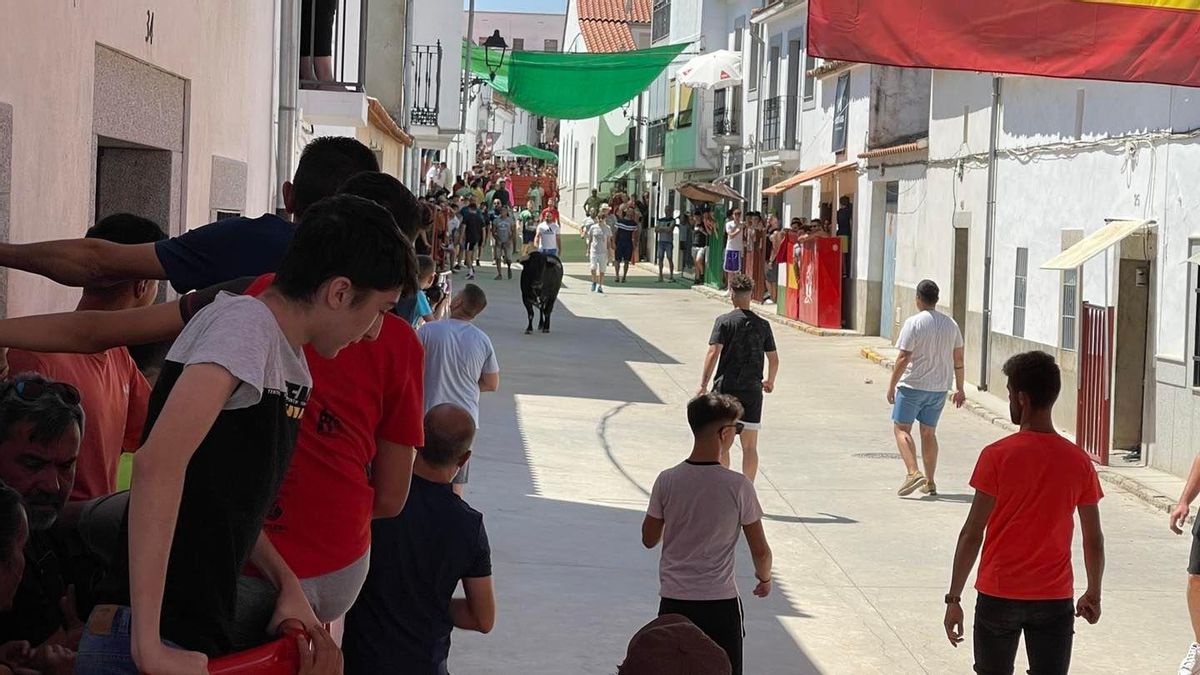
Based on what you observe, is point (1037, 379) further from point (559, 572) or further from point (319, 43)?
point (319, 43)

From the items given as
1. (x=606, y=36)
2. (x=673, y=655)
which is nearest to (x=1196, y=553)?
(x=673, y=655)

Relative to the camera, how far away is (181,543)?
2908 mm

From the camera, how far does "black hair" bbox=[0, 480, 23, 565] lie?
3232mm

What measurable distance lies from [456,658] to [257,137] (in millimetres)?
4343

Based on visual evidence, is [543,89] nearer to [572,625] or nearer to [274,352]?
[572,625]

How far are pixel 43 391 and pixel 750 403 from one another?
905cm

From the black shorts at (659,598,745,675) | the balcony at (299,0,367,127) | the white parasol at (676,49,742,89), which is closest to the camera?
the black shorts at (659,598,745,675)

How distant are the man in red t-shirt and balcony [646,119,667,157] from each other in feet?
146

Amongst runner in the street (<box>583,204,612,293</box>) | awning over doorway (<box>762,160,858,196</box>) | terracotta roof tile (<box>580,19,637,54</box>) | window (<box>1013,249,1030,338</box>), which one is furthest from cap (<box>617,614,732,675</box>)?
terracotta roof tile (<box>580,19,637,54</box>)

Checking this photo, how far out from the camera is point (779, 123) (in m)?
36.0

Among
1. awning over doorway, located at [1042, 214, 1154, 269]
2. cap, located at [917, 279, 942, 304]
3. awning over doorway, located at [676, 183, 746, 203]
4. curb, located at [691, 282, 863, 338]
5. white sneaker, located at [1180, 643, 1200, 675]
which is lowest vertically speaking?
white sneaker, located at [1180, 643, 1200, 675]

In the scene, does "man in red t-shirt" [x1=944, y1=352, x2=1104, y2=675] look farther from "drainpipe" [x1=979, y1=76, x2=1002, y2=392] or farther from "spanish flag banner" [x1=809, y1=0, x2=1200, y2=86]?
"drainpipe" [x1=979, y1=76, x2=1002, y2=392]

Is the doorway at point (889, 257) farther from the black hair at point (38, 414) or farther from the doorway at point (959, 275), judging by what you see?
the black hair at point (38, 414)

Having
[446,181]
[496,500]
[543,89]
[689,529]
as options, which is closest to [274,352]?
[689,529]
